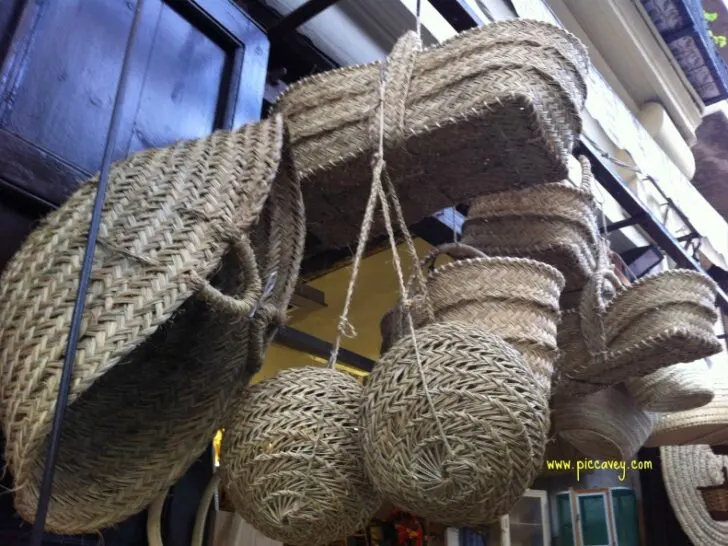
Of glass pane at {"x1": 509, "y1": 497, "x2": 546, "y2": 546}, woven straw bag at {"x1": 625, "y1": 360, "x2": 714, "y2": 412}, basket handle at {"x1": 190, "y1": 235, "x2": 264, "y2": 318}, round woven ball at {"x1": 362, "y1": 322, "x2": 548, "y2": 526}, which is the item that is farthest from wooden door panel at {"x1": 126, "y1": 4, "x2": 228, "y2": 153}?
glass pane at {"x1": 509, "y1": 497, "x2": 546, "y2": 546}

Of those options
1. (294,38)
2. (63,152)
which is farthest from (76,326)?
(294,38)

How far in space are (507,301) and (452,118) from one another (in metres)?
0.33

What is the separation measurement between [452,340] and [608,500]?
2.42m

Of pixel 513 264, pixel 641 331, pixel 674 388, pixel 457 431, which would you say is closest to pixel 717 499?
pixel 674 388

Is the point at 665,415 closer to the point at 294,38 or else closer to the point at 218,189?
the point at 294,38

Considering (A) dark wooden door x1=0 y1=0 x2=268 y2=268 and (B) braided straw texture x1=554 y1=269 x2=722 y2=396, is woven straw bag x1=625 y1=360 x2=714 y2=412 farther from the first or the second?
(A) dark wooden door x1=0 y1=0 x2=268 y2=268

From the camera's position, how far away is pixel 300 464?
0.79 meters

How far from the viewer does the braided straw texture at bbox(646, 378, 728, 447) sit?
2.09 m

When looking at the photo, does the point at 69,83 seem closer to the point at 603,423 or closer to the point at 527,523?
the point at 603,423

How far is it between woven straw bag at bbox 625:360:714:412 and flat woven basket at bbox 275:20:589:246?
3.06ft

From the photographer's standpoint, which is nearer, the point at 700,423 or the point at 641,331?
the point at 641,331

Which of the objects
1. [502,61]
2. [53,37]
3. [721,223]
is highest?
[721,223]

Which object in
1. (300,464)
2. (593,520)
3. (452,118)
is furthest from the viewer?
(593,520)

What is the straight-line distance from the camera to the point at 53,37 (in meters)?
1.23
